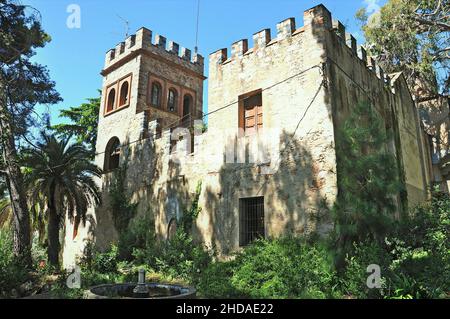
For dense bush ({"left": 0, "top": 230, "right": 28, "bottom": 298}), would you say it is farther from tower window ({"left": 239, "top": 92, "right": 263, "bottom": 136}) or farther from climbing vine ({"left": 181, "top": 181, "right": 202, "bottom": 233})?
tower window ({"left": 239, "top": 92, "right": 263, "bottom": 136})

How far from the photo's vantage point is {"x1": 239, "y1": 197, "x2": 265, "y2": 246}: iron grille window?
37.6 feet

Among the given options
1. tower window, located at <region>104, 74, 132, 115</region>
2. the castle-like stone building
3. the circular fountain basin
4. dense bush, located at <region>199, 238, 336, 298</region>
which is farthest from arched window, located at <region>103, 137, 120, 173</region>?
the circular fountain basin

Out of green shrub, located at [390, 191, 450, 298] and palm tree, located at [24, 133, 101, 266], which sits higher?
palm tree, located at [24, 133, 101, 266]

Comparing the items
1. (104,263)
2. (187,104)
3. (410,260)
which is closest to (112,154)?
(187,104)

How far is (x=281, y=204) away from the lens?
35.5 ft

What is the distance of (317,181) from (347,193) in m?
1.14

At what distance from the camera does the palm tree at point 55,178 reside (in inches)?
587

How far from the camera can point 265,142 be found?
1172cm

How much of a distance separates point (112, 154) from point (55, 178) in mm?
4530

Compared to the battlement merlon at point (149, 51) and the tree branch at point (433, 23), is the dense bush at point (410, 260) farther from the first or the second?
the battlement merlon at point (149, 51)

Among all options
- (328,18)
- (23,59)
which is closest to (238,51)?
(328,18)

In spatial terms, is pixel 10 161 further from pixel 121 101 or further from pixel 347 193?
pixel 347 193

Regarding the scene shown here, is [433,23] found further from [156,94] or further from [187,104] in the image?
[156,94]

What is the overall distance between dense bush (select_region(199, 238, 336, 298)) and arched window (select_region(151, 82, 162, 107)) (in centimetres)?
1131
